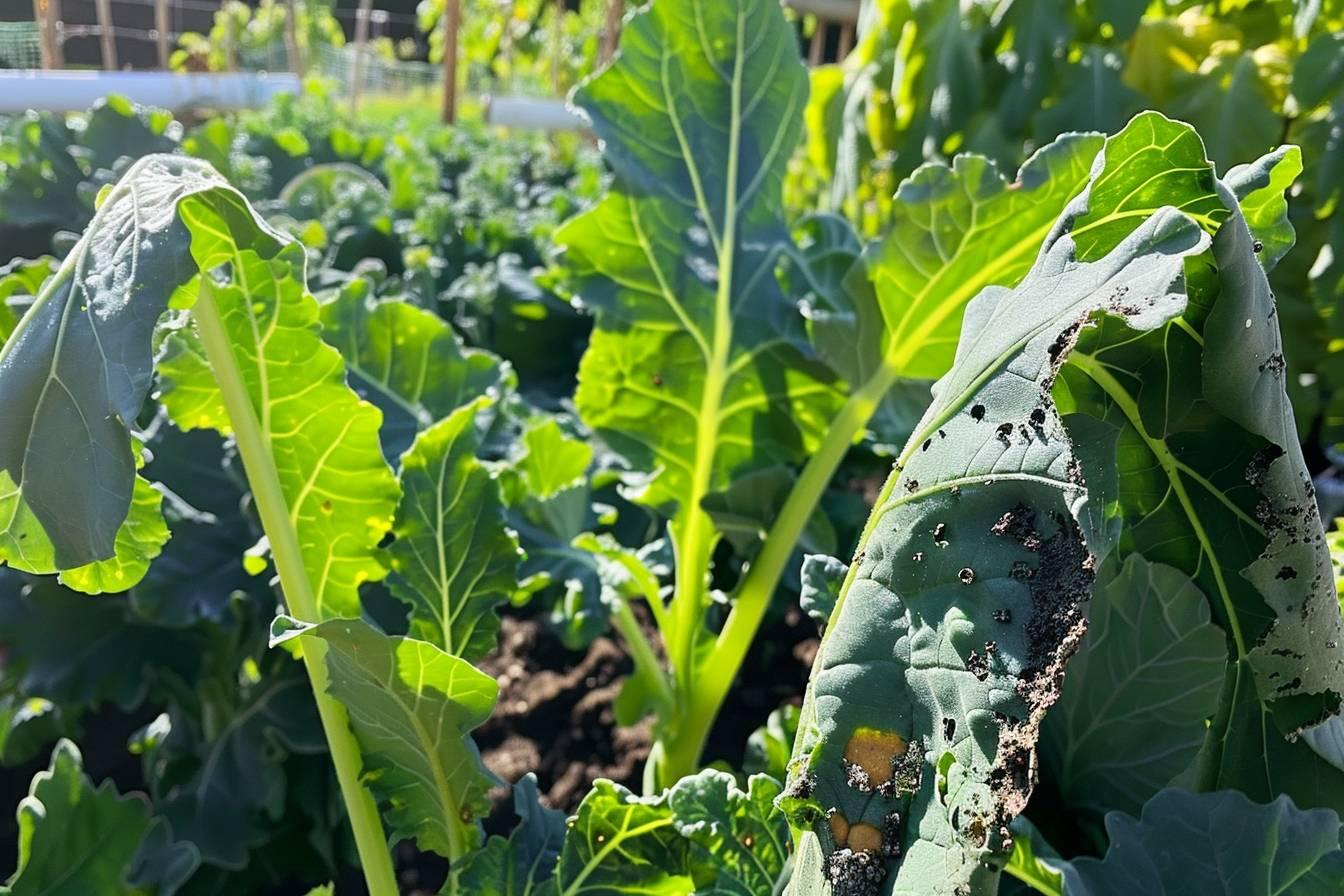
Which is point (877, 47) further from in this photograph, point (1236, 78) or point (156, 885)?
point (156, 885)

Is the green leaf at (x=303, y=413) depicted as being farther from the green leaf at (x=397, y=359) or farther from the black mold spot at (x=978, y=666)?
the black mold spot at (x=978, y=666)

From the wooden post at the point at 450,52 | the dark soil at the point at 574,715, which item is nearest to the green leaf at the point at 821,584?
the dark soil at the point at 574,715

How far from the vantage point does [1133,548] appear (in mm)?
762

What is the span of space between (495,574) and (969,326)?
547 millimetres

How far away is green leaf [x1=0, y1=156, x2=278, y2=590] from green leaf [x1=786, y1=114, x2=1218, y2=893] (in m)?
0.45

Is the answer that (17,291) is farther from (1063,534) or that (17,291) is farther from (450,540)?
(1063,534)

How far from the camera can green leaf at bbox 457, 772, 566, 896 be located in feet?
2.89

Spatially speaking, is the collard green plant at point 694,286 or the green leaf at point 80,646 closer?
the collard green plant at point 694,286

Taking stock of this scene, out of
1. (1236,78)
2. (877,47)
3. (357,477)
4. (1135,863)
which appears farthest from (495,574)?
(877,47)

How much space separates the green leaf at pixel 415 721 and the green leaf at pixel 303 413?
0.13m

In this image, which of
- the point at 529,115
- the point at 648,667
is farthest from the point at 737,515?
the point at 529,115

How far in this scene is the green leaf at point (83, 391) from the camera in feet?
2.13

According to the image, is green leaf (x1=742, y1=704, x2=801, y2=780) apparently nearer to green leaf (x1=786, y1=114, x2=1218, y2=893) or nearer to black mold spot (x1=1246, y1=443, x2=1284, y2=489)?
green leaf (x1=786, y1=114, x2=1218, y2=893)

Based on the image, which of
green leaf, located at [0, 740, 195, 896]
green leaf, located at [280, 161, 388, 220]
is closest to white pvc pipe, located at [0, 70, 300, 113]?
green leaf, located at [280, 161, 388, 220]
